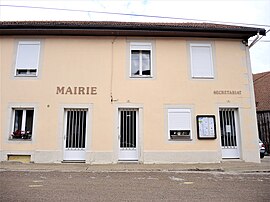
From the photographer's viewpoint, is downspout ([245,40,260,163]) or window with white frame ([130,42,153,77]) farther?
window with white frame ([130,42,153,77])

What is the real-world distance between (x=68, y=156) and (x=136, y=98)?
13.0 feet

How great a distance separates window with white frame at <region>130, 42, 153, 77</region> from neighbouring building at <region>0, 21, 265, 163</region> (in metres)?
0.05

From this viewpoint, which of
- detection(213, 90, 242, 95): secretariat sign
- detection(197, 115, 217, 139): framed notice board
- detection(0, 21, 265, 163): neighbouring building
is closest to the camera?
detection(0, 21, 265, 163): neighbouring building

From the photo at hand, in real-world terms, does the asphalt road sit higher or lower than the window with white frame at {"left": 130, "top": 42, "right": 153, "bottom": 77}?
lower

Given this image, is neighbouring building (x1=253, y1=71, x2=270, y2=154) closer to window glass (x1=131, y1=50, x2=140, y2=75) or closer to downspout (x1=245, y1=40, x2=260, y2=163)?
downspout (x1=245, y1=40, x2=260, y2=163)

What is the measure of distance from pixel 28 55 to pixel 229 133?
1004cm

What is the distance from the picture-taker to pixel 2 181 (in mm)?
6688

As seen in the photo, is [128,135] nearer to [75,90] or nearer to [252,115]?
[75,90]

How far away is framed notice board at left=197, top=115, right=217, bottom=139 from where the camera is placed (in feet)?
35.6

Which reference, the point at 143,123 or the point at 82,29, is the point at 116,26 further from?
the point at 143,123

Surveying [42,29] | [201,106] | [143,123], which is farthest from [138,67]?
[42,29]

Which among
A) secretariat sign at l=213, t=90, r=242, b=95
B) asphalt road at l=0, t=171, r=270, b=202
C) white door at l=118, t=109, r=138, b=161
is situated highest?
secretariat sign at l=213, t=90, r=242, b=95

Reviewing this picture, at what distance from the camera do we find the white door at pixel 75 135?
1075 cm

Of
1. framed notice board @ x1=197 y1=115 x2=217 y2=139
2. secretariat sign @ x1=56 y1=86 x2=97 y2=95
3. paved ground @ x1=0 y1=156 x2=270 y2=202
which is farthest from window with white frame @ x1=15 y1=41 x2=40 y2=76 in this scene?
framed notice board @ x1=197 y1=115 x2=217 y2=139
